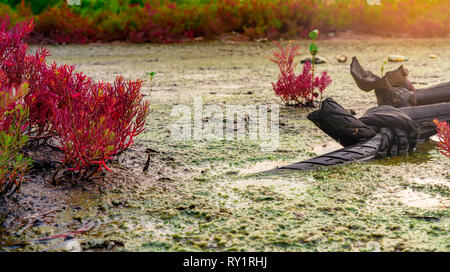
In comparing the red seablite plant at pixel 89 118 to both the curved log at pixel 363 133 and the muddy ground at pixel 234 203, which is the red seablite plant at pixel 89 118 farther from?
the curved log at pixel 363 133

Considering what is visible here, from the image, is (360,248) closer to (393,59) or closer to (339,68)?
(339,68)

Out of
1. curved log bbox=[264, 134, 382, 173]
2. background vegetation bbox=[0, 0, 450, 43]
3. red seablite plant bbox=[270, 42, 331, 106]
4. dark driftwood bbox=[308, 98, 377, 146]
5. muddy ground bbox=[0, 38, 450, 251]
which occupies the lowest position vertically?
muddy ground bbox=[0, 38, 450, 251]

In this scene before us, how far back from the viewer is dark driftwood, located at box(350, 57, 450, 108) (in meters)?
4.86

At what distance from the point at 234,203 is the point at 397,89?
2541 mm

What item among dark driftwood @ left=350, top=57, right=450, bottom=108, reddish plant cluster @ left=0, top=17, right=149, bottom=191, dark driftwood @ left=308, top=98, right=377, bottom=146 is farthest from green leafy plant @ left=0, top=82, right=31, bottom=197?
dark driftwood @ left=350, top=57, right=450, bottom=108

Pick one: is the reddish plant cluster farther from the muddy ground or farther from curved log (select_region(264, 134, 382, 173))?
curved log (select_region(264, 134, 382, 173))

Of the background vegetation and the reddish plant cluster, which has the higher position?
the background vegetation

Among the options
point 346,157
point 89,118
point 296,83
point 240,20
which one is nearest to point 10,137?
point 89,118

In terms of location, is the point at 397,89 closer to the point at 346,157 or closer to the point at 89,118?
the point at 346,157

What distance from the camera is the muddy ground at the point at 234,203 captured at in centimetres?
262

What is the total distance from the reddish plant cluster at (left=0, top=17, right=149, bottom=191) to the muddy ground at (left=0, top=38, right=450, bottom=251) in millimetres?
273

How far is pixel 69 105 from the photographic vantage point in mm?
3229
